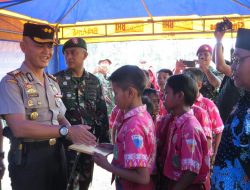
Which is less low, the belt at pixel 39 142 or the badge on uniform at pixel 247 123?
the badge on uniform at pixel 247 123

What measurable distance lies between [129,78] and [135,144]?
459 mm

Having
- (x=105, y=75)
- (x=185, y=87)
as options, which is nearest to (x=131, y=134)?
(x=185, y=87)

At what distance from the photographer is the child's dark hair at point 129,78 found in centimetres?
232

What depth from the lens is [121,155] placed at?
224cm

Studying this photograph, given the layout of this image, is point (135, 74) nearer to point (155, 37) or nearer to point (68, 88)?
point (68, 88)

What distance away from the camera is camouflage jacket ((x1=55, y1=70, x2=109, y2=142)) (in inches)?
143

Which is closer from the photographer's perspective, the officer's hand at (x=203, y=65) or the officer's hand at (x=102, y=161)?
the officer's hand at (x=102, y=161)

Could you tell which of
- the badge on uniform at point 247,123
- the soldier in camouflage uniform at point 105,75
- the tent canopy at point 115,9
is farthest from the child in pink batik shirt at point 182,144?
the soldier in camouflage uniform at point 105,75

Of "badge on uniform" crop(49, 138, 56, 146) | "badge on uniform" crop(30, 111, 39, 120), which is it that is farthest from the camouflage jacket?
"badge on uniform" crop(30, 111, 39, 120)

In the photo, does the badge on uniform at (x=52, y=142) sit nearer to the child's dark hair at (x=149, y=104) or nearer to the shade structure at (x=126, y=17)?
the child's dark hair at (x=149, y=104)

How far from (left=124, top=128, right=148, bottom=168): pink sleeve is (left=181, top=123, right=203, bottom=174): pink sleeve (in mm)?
289

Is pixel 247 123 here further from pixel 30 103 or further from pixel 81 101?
pixel 81 101

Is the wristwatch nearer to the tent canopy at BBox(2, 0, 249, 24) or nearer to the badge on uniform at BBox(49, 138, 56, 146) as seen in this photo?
the badge on uniform at BBox(49, 138, 56, 146)

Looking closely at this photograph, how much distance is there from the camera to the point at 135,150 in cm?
212
